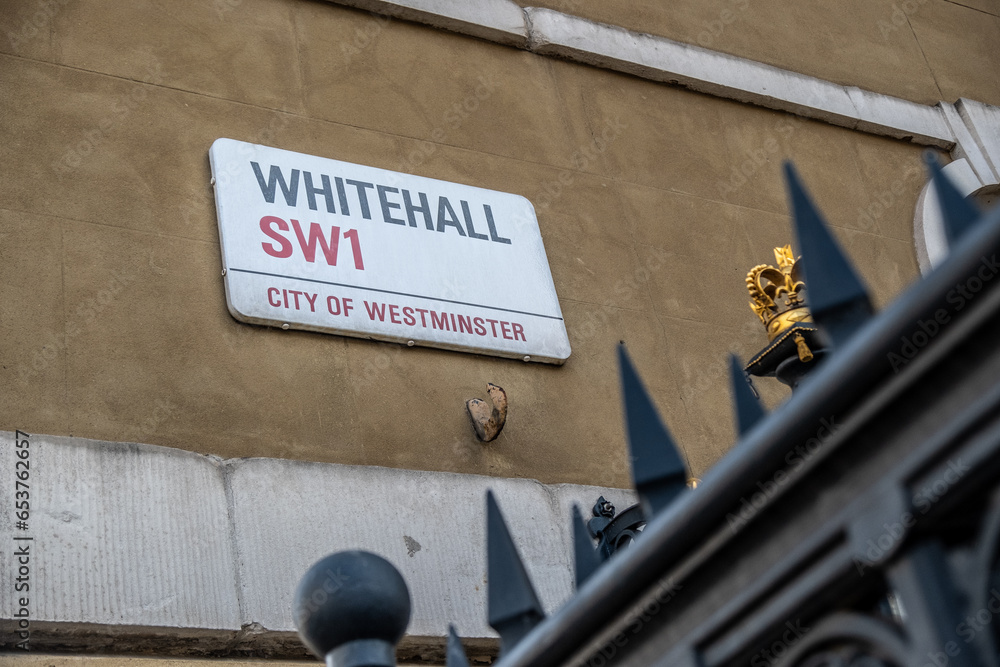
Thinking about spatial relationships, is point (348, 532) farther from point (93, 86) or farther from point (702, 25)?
point (702, 25)

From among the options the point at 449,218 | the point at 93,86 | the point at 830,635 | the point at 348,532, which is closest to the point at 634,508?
the point at 348,532

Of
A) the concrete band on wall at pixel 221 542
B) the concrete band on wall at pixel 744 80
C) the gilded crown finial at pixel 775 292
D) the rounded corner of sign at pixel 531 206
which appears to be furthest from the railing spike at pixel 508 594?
the concrete band on wall at pixel 744 80

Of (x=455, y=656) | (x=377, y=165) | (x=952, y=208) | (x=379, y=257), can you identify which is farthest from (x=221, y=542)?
(x=952, y=208)

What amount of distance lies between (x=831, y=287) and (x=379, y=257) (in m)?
4.57

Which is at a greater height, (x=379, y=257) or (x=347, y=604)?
(x=379, y=257)

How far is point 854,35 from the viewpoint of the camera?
27.5ft

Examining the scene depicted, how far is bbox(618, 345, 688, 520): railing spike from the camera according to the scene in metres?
1.38

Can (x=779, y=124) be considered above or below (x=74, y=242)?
above

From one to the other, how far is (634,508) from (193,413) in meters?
1.98

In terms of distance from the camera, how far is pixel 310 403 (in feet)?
17.2

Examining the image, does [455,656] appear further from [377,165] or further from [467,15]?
[467,15]

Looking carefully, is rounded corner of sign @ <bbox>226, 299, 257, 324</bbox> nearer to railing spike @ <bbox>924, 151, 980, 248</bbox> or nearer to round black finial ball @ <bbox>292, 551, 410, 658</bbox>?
round black finial ball @ <bbox>292, 551, 410, 658</bbox>

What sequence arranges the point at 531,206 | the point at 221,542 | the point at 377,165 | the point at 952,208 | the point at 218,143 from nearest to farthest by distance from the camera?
1. the point at 952,208
2. the point at 221,542
3. the point at 218,143
4. the point at 377,165
5. the point at 531,206

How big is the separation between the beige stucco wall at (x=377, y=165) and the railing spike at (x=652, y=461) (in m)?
3.72
